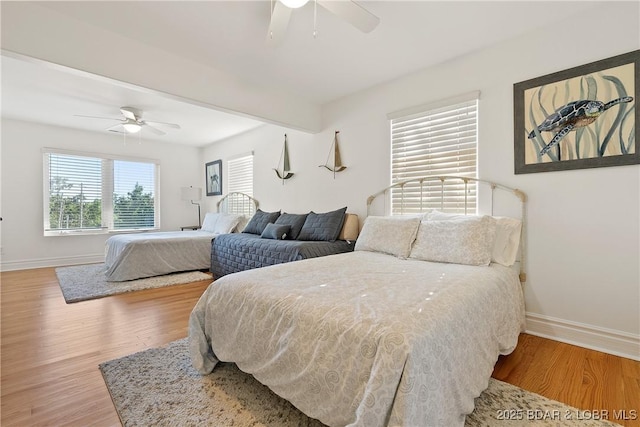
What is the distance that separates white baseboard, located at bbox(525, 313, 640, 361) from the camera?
1977 mm

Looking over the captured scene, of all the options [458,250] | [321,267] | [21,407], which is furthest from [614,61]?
[21,407]

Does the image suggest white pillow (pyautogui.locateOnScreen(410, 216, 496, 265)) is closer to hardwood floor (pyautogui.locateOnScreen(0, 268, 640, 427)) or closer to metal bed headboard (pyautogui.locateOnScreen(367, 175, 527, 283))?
metal bed headboard (pyautogui.locateOnScreen(367, 175, 527, 283))

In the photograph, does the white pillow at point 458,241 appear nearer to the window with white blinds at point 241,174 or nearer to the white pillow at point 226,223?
the white pillow at point 226,223

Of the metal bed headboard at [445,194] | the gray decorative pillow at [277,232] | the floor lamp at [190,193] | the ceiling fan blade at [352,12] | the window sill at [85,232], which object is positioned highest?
the ceiling fan blade at [352,12]

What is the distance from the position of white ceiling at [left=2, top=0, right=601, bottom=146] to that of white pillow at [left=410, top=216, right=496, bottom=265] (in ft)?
4.83

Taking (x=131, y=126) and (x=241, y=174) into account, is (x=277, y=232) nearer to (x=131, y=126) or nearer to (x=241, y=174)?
(x=241, y=174)

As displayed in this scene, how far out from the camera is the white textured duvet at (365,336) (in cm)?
98

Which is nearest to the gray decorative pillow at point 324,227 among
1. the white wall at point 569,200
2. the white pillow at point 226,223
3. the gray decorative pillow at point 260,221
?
the gray decorative pillow at point 260,221

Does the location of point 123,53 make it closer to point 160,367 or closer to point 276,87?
point 276,87

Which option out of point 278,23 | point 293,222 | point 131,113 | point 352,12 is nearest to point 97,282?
point 131,113

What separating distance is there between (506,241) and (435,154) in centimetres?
109

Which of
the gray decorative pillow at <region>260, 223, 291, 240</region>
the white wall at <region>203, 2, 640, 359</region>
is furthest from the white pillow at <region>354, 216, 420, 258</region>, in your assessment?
the gray decorative pillow at <region>260, 223, 291, 240</region>

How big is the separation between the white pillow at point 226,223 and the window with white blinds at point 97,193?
6.52 ft

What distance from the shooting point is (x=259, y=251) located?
11.1 feet
